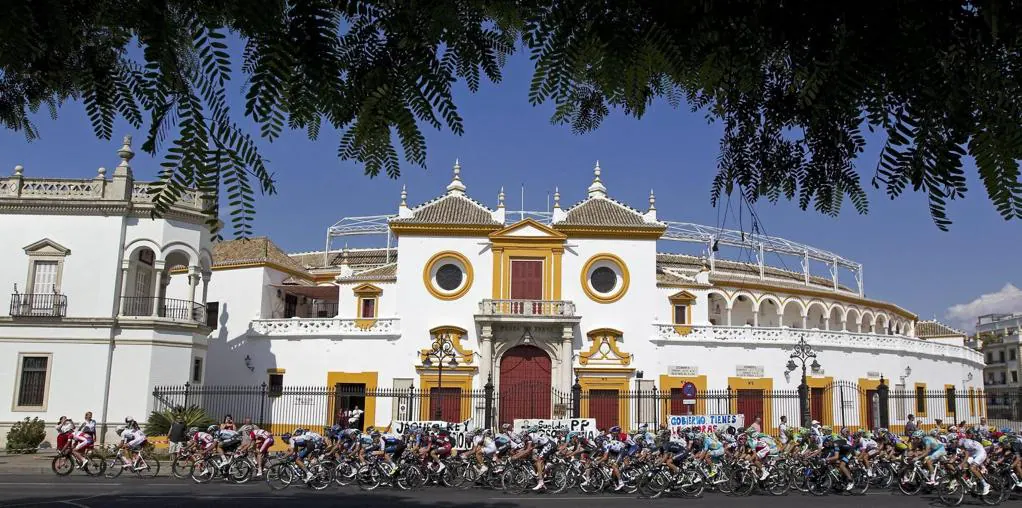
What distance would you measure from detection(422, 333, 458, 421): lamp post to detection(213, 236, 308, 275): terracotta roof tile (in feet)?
29.0

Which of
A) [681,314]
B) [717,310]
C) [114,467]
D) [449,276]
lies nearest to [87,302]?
[114,467]

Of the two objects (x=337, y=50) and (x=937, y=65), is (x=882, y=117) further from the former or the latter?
(x=337, y=50)

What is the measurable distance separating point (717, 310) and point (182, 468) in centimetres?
2921


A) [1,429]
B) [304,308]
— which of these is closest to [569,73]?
[1,429]

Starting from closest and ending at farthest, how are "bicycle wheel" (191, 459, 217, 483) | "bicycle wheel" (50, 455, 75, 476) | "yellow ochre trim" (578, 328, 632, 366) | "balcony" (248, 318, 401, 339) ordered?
"bicycle wheel" (191, 459, 217, 483) < "bicycle wheel" (50, 455, 75, 476) < "yellow ochre trim" (578, 328, 632, 366) < "balcony" (248, 318, 401, 339)

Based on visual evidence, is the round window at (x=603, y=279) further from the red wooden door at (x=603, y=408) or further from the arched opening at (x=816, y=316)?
the arched opening at (x=816, y=316)

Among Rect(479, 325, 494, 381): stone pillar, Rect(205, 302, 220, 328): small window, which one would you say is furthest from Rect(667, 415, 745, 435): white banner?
Rect(205, 302, 220, 328): small window

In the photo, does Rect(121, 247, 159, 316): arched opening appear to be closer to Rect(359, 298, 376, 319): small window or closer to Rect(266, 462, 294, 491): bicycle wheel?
Rect(359, 298, 376, 319): small window

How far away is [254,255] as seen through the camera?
33.8 m

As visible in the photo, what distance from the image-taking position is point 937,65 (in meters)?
2.58

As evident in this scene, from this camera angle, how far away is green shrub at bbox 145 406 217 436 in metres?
23.0

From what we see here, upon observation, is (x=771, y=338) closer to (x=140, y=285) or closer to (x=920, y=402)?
(x=920, y=402)

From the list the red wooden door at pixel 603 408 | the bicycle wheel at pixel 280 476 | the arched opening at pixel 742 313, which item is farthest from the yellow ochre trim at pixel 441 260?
the arched opening at pixel 742 313

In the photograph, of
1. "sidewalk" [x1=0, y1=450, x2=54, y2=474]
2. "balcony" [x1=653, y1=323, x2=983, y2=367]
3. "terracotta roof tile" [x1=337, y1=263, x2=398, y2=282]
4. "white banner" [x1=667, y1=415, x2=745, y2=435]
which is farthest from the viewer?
"terracotta roof tile" [x1=337, y1=263, x2=398, y2=282]
